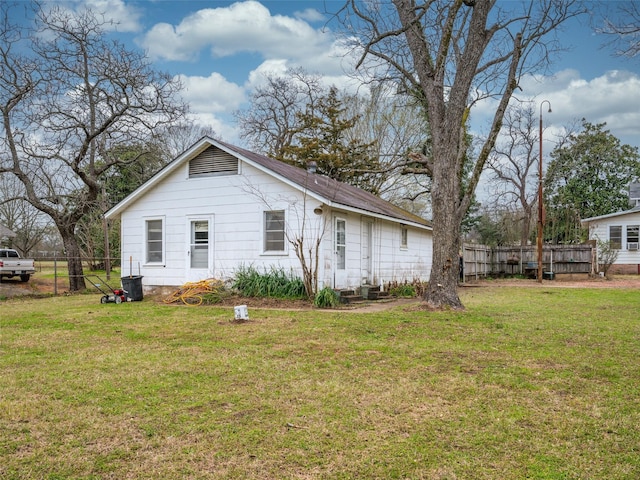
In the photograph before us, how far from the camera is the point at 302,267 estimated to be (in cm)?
1284

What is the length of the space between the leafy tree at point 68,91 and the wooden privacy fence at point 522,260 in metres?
15.0

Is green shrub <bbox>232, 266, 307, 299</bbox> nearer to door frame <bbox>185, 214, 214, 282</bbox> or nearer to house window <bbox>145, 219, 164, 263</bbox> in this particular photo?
Answer: door frame <bbox>185, 214, 214, 282</bbox>

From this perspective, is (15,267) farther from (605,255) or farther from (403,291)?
(605,255)

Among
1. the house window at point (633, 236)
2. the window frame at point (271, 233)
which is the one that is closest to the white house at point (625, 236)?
the house window at point (633, 236)

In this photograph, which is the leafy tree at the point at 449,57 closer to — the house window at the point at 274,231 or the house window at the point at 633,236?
the house window at the point at 274,231

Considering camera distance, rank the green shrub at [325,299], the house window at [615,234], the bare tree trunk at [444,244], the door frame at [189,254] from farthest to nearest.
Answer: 1. the house window at [615,234]
2. the door frame at [189,254]
3. the green shrub at [325,299]
4. the bare tree trunk at [444,244]

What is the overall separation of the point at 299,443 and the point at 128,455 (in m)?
1.20

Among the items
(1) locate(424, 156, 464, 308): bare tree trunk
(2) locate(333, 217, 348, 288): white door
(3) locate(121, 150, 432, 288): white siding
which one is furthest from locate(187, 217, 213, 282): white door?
(1) locate(424, 156, 464, 308): bare tree trunk

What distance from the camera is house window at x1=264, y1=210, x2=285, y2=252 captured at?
44.7 feet

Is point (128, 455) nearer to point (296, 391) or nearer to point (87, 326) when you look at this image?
point (296, 391)

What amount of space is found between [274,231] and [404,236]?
6.72m

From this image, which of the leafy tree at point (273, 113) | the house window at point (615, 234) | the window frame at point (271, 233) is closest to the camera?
the window frame at point (271, 233)

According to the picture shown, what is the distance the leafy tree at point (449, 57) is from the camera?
36.1 feet

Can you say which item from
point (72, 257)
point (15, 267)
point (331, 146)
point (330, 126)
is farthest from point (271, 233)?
point (330, 126)
